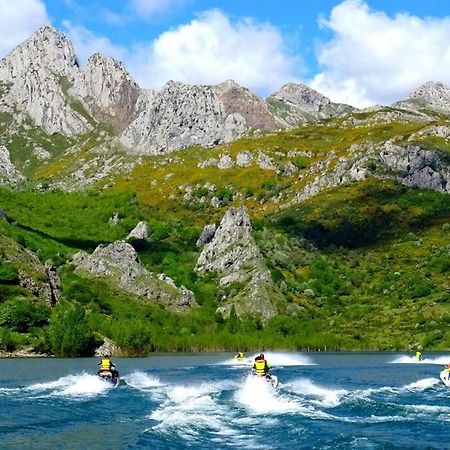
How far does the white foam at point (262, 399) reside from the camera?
6364 centimetres

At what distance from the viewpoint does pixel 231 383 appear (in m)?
94.1

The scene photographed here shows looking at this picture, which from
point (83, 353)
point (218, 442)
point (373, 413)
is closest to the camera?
point (218, 442)

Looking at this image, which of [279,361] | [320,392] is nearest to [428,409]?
[320,392]

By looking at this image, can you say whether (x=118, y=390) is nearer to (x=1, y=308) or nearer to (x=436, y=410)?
(x=436, y=410)

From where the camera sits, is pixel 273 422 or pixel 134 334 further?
pixel 134 334

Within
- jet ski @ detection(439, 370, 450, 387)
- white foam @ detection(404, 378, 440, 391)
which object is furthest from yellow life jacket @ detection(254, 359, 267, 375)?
jet ski @ detection(439, 370, 450, 387)

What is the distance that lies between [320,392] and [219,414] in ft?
69.3

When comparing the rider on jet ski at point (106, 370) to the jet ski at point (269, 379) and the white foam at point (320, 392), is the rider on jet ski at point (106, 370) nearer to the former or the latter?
the jet ski at point (269, 379)

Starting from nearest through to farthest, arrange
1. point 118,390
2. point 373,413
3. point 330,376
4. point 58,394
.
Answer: point 373,413 → point 58,394 → point 118,390 → point 330,376

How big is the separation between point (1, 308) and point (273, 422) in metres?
143

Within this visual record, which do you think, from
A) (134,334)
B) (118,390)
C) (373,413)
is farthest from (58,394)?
(134,334)

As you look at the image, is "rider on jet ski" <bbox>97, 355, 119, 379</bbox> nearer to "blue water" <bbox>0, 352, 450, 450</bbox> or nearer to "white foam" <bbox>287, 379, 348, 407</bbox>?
"blue water" <bbox>0, 352, 450, 450</bbox>

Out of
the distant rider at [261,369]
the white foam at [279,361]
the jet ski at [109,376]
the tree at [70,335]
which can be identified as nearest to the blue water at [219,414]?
the jet ski at [109,376]

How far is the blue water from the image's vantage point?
49250 mm
